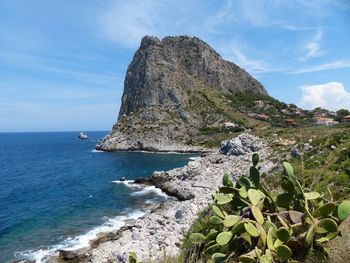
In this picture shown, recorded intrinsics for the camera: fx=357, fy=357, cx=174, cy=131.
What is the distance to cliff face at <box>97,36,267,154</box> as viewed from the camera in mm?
114750

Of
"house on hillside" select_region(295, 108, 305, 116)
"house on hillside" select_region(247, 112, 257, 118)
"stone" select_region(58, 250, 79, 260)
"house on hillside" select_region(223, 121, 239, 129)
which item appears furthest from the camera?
"house on hillside" select_region(295, 108, 305, 116)

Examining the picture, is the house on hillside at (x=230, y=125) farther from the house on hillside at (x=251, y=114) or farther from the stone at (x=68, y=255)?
the stone at (x=68, y=255)

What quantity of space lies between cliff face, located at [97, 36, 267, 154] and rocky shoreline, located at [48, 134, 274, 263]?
45163 millimetres

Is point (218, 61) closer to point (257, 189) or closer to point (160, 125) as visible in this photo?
point (160, 125)

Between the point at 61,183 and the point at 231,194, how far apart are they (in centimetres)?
5550

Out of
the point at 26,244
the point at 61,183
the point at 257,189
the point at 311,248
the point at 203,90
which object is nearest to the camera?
the point at 311,248

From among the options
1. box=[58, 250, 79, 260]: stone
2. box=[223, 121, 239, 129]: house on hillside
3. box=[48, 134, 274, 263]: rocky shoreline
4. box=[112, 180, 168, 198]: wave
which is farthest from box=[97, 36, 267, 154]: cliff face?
box=[58, 250, 79, 260]: stone

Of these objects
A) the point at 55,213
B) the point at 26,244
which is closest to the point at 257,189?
the point at 26,244

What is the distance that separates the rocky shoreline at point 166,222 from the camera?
67.2 ft

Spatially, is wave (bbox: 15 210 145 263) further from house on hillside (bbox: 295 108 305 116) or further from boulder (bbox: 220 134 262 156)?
house on hillside (bbox: 295 108 305 116)

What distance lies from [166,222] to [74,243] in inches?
289

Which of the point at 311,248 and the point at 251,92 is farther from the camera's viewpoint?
the point at 251,92

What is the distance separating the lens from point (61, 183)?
59906 mm

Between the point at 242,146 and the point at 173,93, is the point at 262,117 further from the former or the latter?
the point at 242,146
